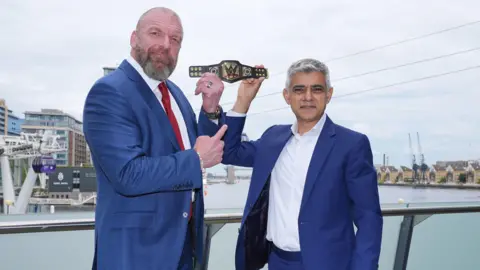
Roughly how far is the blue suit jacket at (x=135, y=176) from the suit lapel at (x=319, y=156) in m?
0.43

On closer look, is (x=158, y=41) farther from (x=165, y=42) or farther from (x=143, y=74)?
(x=143, y=74)

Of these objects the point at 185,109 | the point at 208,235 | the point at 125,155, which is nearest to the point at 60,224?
the point at 208,235

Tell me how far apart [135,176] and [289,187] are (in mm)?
646

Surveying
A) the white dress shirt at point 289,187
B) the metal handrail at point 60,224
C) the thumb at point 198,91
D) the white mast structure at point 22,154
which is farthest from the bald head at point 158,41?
the white mast structure at point 22,154

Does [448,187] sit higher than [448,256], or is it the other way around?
[448,256]

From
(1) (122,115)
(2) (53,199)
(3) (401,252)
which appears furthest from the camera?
(2) (53,199)

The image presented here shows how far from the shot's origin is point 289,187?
1.56m

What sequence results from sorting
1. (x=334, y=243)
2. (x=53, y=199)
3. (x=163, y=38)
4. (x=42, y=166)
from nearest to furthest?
(x=163, y=38) → (x=334, y=243) → (x=42, y=166) → (x=53, y=199)

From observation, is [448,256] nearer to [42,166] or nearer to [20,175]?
[42,166]

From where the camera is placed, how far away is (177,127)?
1.35m

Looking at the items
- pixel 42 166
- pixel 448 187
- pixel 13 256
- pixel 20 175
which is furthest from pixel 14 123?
pixel 13 256

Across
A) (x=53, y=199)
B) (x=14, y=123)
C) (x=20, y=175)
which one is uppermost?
(x=14, y=123)

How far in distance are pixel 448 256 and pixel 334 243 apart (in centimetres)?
272

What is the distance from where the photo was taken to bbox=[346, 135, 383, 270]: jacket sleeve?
1432 millimetres
